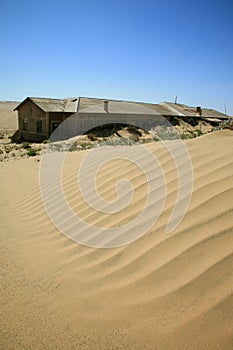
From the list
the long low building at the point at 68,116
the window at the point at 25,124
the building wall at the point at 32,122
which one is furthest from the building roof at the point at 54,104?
the window at the point at 25,124

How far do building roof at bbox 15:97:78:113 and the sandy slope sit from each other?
60.3 ft

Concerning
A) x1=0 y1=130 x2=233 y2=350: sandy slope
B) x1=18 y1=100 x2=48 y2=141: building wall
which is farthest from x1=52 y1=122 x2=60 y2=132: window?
x1=0 y1=130 x2=233 y2=350: sandy slope

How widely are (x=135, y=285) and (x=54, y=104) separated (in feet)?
69.0

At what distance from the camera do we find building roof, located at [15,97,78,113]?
19688 mm

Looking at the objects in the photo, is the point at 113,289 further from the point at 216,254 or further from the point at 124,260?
the point at 216,254

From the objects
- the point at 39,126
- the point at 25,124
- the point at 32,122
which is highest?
the point at 32,122

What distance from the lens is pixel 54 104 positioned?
20922 mm

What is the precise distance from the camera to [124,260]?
192 cm

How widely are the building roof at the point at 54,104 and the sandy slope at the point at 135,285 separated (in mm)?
18379

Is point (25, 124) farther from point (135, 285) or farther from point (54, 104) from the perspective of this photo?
point (135, 285)

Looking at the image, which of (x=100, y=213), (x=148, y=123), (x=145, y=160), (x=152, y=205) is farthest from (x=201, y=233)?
(x=148, y=123)

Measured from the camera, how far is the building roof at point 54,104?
1969 cm

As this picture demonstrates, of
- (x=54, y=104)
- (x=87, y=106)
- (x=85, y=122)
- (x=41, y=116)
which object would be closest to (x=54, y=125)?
(x=41, y=116)

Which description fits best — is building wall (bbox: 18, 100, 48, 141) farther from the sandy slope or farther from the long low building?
the sandy slope
